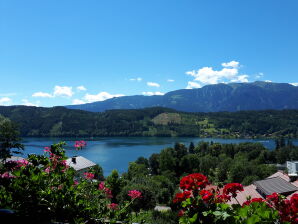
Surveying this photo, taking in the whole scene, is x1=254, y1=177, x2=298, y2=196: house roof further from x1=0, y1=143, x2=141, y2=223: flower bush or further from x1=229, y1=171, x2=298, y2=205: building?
x1=0, y1=143, x2=141, y2=223: flower bush

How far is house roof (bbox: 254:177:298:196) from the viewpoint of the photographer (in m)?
21.4

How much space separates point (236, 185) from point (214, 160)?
6918 centimetres

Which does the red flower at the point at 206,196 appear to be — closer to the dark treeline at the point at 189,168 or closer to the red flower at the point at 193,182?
the red flower at the point at 193,182

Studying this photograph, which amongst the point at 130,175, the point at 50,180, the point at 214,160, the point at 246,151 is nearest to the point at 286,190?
the point at 50,180

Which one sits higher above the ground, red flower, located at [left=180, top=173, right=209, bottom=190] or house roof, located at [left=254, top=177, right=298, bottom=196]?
red flower, located at [left=180, top=173, right=209, bottom=190]

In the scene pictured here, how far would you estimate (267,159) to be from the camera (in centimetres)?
8706

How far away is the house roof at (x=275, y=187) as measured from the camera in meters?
21.4

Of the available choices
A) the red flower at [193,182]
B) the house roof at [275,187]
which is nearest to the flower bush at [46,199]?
the red flower at [193,182]

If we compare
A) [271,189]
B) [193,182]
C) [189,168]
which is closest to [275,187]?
[271,189]

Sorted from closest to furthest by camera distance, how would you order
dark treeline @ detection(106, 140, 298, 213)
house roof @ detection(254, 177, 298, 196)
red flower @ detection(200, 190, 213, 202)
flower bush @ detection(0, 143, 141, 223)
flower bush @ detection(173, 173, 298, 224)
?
1. flower bush @ detection(173, 173, 298, 224)
2. red flower @ detection(200, 190, 213, 202)
3. flower bush @ detection(0, 143, 141, 223)
4. house roof @ detection(254, 177, 298, 196)
5. dark treeline @ detection(106, 140, 298, 213)

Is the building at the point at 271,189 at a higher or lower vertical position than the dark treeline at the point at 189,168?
higher

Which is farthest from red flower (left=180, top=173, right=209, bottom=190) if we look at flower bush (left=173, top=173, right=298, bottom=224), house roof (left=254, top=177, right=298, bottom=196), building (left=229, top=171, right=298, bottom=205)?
house roof (left=254, top=177, right=298, bottom=196)

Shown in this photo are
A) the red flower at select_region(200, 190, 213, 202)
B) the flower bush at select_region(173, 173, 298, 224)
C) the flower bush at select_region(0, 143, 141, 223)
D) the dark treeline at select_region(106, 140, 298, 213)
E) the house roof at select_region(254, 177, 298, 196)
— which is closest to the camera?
the flower bush at select_region(173, 173, 298, 224)

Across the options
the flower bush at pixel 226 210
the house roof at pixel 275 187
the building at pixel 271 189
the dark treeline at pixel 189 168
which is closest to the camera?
the flower bush at pixel 226 210
